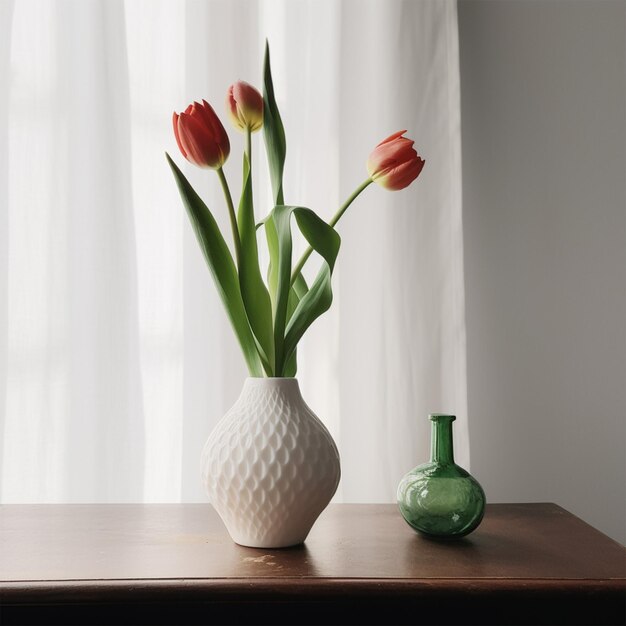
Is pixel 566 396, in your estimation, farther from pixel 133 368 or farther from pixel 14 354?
pixel 14 354

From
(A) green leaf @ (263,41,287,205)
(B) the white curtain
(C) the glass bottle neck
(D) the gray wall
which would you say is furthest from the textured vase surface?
(D) the gray wall

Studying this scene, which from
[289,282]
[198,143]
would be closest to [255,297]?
[289,282]

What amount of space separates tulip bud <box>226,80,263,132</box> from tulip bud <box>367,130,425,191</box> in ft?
0.51

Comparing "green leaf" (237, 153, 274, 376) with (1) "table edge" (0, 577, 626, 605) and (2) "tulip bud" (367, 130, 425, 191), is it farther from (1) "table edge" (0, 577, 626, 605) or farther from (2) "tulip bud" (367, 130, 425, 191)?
(1) "table edge" (0, 577, 626, 605)

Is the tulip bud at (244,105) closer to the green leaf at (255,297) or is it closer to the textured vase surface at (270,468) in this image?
the green leaf at (255,297)

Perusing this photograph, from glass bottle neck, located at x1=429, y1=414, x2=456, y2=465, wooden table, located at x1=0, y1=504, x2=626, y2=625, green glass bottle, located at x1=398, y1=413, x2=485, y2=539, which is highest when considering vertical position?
glass bottle neck, located at x1=429, y1=414, x2=456, y2=465

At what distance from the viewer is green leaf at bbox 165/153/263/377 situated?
2.88ft

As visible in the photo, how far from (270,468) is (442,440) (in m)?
0.24

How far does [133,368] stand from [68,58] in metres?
0.56

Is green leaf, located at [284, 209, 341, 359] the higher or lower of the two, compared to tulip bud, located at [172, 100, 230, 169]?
lower

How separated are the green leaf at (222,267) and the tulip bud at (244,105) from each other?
10 centimetres

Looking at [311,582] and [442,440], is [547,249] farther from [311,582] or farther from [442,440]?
[311,582]

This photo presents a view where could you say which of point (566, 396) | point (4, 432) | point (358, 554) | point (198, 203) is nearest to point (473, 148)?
point (566, 396)

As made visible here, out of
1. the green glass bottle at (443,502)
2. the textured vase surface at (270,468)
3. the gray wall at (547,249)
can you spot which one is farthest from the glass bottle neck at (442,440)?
the gray wall at (547,249)
